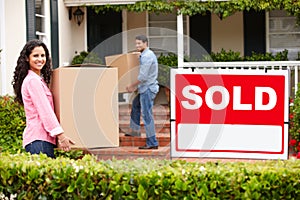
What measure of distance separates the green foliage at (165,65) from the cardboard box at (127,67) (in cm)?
310

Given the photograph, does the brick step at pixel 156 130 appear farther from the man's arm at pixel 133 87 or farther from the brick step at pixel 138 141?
the man's arm at pixel 133 87

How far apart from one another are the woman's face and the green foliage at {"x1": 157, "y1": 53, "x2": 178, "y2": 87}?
759 centimetres

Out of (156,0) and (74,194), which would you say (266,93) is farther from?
(156,0)

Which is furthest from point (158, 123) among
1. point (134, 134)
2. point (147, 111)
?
point (147, 111)

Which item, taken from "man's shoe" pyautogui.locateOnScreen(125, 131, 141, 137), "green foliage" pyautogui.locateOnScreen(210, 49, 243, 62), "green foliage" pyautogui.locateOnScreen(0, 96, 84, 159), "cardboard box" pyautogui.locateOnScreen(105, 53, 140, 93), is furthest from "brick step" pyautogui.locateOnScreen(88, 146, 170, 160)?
Result: "green foliage" pyautogui.locateOnScreen(210, 49, 243, 62)

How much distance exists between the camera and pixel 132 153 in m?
9.64

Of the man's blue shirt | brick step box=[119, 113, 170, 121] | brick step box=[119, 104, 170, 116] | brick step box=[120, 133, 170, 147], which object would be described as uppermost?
the man's blue shirt

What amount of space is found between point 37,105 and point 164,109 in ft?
26.9

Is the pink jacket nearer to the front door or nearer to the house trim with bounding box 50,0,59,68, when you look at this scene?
the house trim with bounding box 50,0,59,68

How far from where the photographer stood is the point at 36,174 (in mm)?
4070

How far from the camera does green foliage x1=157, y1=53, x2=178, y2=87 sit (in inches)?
510

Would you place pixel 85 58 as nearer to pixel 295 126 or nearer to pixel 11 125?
pixel 11 125

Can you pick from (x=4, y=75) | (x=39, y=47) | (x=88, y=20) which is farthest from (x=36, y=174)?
(x=88, y=20)

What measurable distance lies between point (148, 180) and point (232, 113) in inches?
27.4
